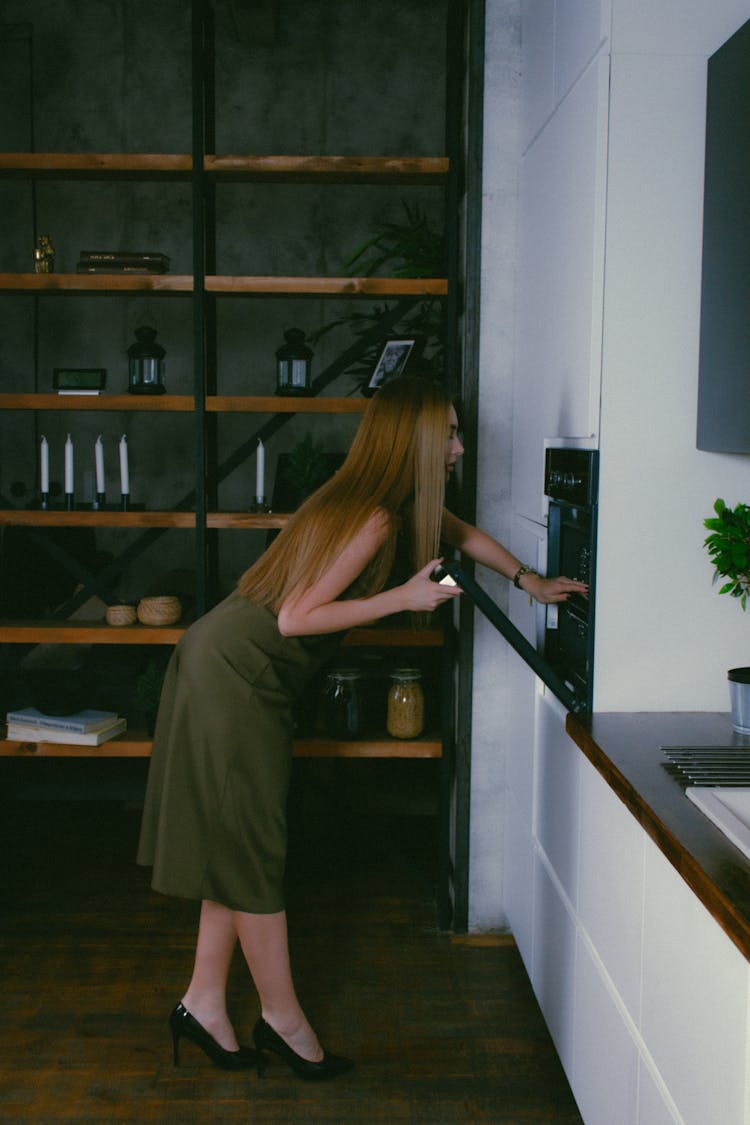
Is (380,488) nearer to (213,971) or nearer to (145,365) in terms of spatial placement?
(213,971)

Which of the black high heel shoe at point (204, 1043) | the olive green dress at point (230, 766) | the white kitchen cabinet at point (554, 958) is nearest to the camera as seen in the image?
the white kitchen cabinet at point (554, 958)

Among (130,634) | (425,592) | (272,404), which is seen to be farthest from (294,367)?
(425,592)

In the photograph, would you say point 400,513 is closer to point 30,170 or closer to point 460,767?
Result: point 460,767

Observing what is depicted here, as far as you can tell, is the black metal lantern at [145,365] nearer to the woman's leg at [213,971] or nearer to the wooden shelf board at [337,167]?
the wooden shelf board at [337,167]

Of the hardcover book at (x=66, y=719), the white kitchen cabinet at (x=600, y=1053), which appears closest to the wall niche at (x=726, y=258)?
the white kitchen cabinet at (x=600, y=1053)

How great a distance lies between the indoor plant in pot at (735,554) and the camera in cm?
196

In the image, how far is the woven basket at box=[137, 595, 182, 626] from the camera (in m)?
3.30

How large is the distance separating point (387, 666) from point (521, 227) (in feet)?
5.18

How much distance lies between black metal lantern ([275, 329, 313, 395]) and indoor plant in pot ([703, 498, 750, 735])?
1.67m

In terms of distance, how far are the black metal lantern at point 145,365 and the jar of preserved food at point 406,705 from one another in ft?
3.83

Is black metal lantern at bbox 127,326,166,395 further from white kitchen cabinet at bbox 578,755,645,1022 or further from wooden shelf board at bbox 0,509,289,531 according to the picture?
white kitchen cabinet at bbox 578,755,645,1022

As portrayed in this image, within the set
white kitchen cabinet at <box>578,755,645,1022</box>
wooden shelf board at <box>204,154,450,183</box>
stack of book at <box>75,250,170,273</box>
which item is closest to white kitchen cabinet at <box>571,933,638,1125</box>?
white kitchen cabinet at <box>578,755,645,1022</box>

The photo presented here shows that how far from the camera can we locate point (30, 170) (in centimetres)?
324

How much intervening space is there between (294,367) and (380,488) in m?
1.19
